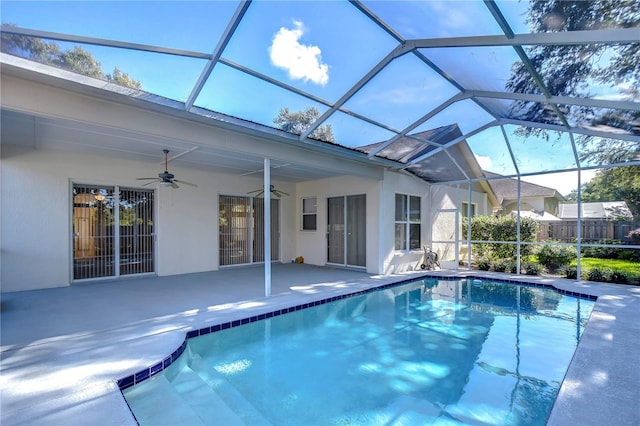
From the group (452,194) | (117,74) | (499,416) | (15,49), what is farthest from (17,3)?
(452,194)

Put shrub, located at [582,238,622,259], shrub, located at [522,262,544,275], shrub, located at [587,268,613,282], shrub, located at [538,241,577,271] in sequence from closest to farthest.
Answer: shrub, located at [587,268,613,282] → shrub, located at [582,238,622,259] → shrub, located at [522,262,544,275] → shrub, located at [538,241,577,271]

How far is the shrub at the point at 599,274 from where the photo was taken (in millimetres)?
7805

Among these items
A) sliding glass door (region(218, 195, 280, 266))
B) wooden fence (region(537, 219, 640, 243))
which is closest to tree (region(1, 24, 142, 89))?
sliding glass door (region(218, 195, 280, 266))

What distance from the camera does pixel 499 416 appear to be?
8.88ft

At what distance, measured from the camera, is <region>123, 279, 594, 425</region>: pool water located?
271cm

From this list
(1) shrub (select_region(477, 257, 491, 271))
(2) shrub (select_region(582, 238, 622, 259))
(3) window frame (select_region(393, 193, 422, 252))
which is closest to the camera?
(2) shrub (select_region(582, 238, 622, 259))

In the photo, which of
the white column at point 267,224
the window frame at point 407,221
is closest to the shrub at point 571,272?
the window frame at point 407,221

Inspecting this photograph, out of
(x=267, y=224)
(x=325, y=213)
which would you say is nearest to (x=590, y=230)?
(x=325, y=213)

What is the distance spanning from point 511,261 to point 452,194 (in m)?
2.69

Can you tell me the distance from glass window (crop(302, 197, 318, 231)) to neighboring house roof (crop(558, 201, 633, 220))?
22.9ft

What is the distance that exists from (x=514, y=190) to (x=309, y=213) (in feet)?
29.0

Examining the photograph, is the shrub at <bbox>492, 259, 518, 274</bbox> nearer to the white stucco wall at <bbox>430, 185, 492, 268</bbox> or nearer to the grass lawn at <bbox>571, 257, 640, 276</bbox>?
the white stucco wall at <bbox>430, 185, 492, 268</bbox>

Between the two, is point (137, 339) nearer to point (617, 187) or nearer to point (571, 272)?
point (571, 272)

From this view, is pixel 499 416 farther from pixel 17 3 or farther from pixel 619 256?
pixel 619 256
